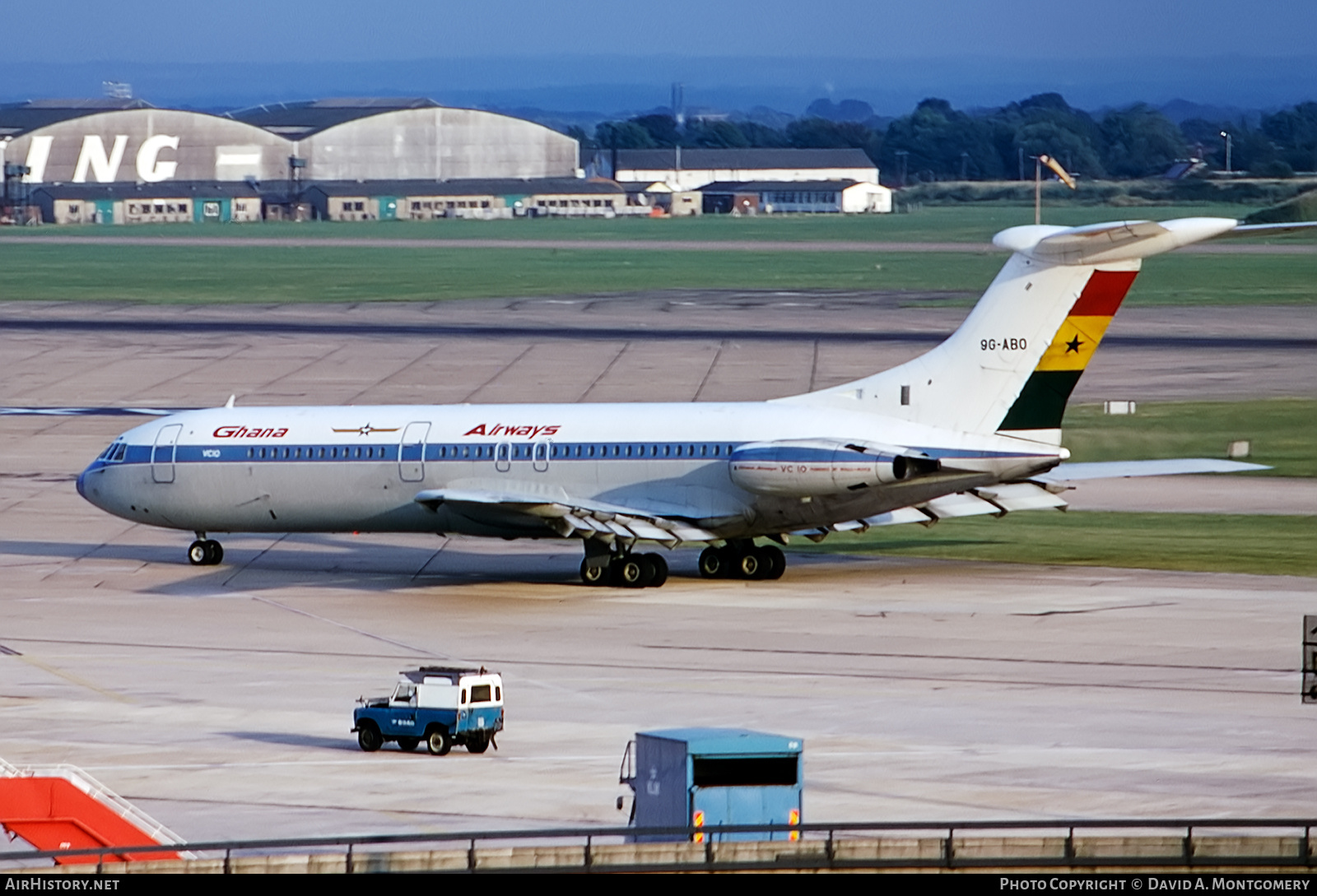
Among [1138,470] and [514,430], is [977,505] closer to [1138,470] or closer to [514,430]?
[1138,470]

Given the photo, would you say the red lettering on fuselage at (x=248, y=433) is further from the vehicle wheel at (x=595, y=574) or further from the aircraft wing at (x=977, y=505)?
the aircraft wing at (x=977, y=505)

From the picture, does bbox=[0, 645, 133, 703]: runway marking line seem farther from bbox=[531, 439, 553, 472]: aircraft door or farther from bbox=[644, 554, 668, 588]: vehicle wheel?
bbox=[644, 554, 668, 588]: vehicle wheel

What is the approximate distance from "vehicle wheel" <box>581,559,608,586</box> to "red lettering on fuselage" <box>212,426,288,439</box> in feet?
24.5

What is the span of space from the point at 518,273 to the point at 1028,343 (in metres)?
98.8

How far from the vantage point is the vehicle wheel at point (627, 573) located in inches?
1694

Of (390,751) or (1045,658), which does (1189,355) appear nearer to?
(1045,658)

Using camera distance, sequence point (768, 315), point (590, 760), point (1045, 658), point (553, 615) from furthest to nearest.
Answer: point (768, 315)
point (553, 615)
point (1045, 658)
point (590, 760)

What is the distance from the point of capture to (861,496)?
41.8 metres

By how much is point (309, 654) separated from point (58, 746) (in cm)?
763

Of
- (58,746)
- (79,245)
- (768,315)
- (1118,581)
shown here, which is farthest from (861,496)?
(79,245)

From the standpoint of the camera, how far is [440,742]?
94.4 ft

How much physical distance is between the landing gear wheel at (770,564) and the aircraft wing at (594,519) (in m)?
1.56

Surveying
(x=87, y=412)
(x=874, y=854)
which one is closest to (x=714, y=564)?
(x=874, y=854)

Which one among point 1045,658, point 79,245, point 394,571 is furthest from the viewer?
point 79,245
